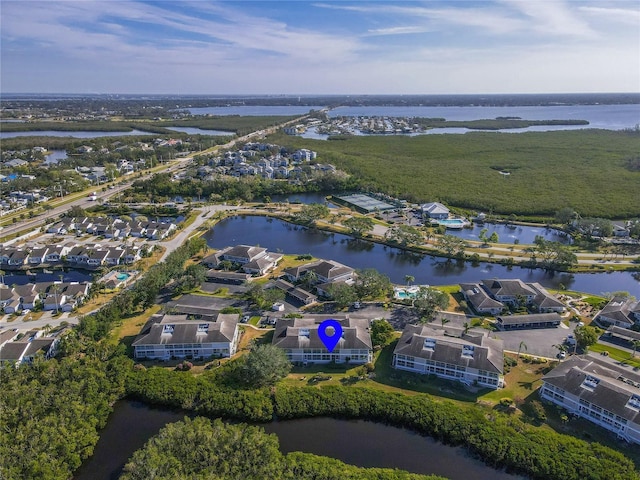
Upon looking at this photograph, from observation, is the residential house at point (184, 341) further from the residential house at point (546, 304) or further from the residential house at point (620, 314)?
the residential house at point (620, 314)

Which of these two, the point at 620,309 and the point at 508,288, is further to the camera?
the point at 508,288

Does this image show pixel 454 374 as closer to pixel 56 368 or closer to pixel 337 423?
pixel 337 423

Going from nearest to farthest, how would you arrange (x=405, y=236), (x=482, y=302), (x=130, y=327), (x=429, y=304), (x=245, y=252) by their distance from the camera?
(x=130, y=327) < (x=429, y=304) < (x=482, y=302) < (x=245, y=252) < (x=405, y=236)

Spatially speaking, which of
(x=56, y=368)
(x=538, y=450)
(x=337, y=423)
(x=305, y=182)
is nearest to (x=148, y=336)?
(x=56, y=368)

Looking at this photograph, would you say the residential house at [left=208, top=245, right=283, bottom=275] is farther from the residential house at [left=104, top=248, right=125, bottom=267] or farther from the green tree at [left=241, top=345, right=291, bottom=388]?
the green tree at [left=241, top=345, right=291, bottom=388]

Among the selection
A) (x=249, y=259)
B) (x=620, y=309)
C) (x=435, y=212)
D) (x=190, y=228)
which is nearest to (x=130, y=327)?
(x=249, y=259)

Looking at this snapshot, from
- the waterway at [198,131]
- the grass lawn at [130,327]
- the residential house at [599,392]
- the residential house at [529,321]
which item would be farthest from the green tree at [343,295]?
the waterway at [198,131]

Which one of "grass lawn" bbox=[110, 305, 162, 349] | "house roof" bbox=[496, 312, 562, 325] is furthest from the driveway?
"grass lawn" bbox=[110, 305, 162, 349]

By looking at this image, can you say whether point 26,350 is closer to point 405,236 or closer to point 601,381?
point 601,381
